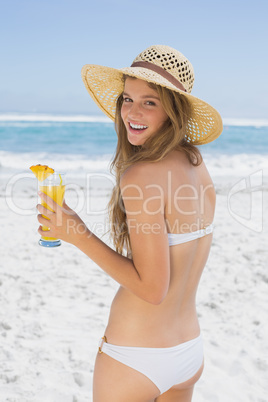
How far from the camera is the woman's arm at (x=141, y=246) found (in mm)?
1307

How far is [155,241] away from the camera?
Answer: 4.27 feet

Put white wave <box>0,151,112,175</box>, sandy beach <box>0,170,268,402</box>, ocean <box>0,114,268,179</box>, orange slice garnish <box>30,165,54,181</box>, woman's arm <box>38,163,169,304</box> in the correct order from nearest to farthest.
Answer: woman's arm <box>38,163,169,304</box> < orange slice garnish <box>30,165,54,181</box> < sandy beach <box>0,170,268,402</box> < white wave <box>0,151,112,175</box> < ocean <box>0,114,268,179</box>

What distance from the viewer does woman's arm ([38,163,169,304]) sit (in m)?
1.31

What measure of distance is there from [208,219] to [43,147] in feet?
63.1

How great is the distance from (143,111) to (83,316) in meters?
2.77

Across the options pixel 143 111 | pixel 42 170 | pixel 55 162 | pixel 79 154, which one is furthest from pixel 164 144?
pixel 79 154

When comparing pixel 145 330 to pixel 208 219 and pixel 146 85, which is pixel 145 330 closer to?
pixel 208 219

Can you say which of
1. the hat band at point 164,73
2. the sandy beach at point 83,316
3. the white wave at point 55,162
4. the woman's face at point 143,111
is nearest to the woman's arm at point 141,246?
the woman's face at point 143,111

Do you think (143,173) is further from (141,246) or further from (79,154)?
(79,154)

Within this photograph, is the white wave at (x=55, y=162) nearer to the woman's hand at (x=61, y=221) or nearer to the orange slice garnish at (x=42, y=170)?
the orange slice garnish at (x=42, y=170)
